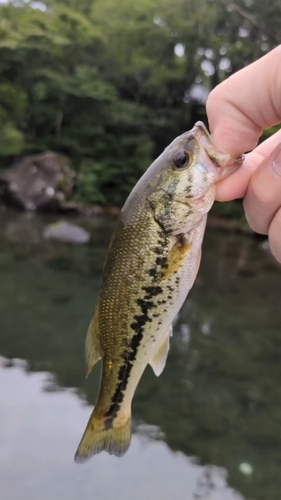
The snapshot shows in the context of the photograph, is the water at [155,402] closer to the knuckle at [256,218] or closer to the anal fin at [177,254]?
the anal fin at [177,254]

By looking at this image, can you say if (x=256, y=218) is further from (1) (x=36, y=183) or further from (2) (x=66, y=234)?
(1) (x=36, y=183)

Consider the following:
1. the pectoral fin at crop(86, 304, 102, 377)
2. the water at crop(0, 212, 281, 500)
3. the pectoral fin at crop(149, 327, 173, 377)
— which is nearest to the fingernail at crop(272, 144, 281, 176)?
the pectoral fin at crop(149, 327, 173, 377)

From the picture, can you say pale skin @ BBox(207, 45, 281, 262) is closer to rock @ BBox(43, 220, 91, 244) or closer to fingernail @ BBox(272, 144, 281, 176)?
fingernail @ BBox(272, 144, 281, 176)

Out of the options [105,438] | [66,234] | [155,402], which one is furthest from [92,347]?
[66,234]

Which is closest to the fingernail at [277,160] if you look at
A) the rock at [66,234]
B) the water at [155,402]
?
the water at [155,402]

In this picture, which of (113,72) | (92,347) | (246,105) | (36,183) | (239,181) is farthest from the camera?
(113,72)

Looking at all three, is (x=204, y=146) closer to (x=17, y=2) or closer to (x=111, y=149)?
(x=111, y=149)
